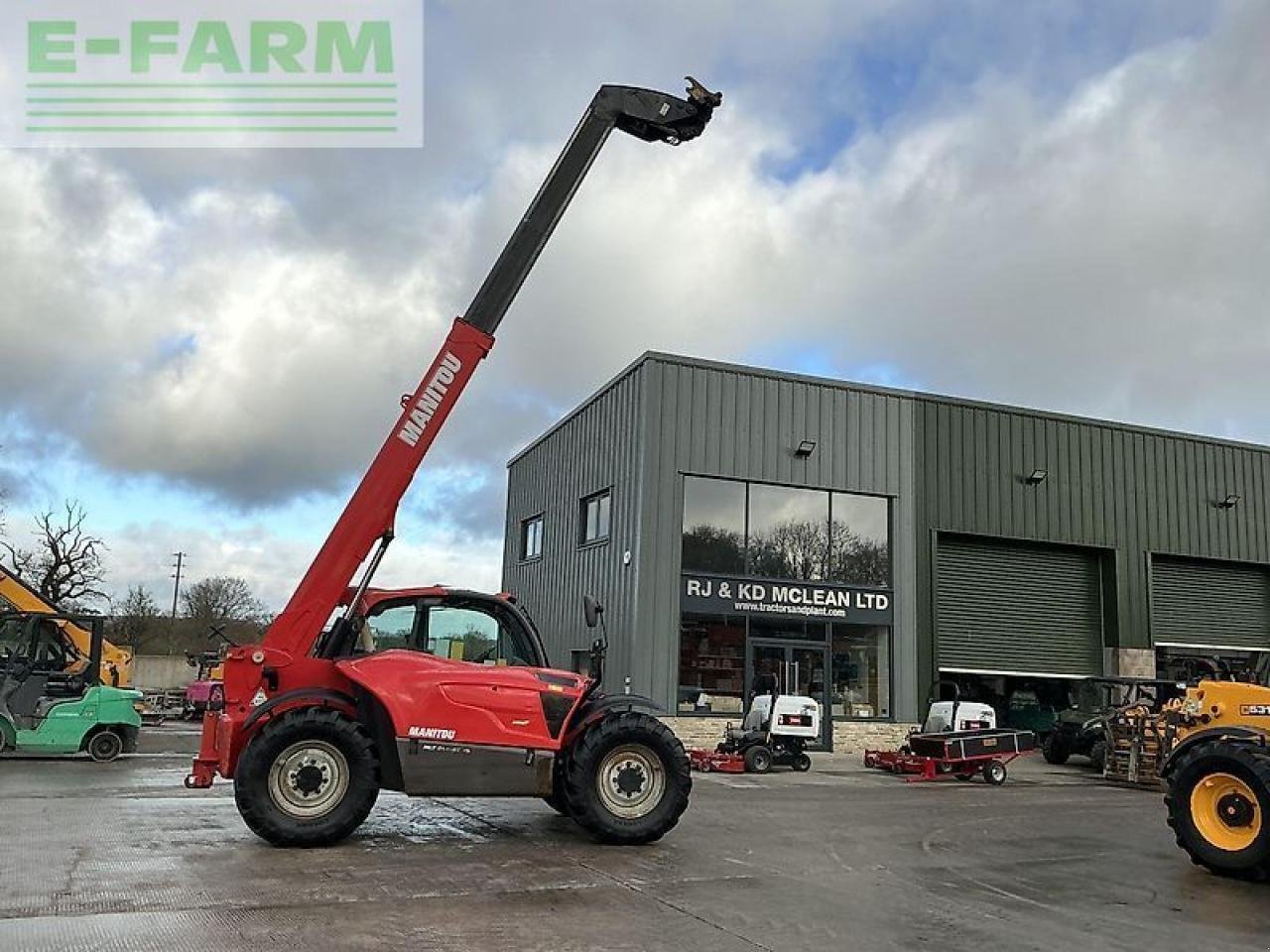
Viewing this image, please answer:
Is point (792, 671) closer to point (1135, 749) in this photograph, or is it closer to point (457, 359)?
point (1135, 749)

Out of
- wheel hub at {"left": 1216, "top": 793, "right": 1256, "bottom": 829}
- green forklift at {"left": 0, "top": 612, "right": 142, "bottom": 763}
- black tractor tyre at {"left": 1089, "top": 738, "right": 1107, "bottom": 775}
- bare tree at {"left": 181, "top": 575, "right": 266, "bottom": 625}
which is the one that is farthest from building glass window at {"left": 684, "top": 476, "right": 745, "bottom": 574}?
bare tree at {"left": 181, "top": 575, "right": 266, "bottom": 625}

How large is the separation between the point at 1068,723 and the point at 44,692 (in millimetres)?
18907

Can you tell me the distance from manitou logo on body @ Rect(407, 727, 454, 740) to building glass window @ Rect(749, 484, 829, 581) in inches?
495

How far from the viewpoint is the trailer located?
1744 centimetres

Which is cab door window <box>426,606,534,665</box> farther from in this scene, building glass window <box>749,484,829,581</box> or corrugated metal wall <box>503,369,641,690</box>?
building glass window <box>749,484,829,581</box>

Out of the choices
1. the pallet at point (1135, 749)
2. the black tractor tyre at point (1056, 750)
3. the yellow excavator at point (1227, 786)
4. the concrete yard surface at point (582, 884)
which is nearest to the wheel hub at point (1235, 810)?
the yellow excavator at point (1227, 786)

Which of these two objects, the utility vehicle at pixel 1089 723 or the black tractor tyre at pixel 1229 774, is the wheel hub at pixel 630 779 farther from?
the utility vehicle at pixel 1089 723

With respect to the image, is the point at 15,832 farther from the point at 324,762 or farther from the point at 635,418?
the point at 635,418

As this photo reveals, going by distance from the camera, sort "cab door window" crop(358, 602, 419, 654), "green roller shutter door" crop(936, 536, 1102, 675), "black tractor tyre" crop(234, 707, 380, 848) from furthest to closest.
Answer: "green roller shutter door" crop(936, 536, 1102, 675) → "cab door window" crop(358, 602, 419, 654) → "black tractor tyre" crop(234, 707, 380, 848)

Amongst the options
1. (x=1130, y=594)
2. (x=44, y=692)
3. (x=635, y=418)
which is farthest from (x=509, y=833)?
(x=1130, y=594)

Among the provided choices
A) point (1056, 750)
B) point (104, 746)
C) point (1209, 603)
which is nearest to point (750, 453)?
point (1056, 750)

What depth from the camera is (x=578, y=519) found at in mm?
23219

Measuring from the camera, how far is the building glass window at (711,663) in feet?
65.6

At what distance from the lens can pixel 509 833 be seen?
9.66 m
